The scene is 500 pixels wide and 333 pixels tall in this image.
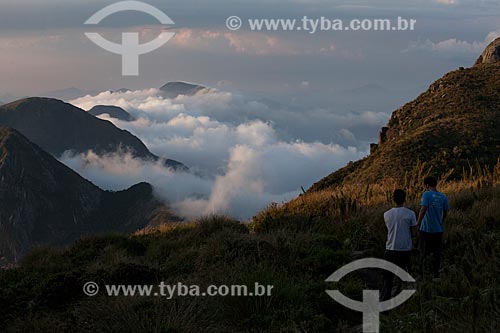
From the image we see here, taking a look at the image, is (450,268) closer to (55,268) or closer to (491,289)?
(491,289)

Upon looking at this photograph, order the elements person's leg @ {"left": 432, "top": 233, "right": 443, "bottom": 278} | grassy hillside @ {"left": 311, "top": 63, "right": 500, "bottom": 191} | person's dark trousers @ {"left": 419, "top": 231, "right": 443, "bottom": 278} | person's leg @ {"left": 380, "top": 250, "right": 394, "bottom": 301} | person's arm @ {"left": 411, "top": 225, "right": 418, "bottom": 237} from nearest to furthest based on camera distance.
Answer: person's leg @ {"left": 380, "top": 250, "right": 394, "bottom": 301}, person's arm @ {"left": 411, "top": 225, "right": 418, "bottom": 237}, person's leg @ {"left": 432, "top": 233, "right": 443, "bottom": 278}, person's dark trousers @ {"left": 419, "top": 231, "right": 443, "bottom": 278}, grassy hillside @ {"left": 311, "top": 63, "right": 500, "bottom": 191}

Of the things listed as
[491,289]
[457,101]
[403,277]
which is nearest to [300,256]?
[403,277]

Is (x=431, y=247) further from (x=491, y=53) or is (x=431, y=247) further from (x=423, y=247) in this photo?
(x=491, y=53)

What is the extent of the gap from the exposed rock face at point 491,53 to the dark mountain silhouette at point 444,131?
540 mm

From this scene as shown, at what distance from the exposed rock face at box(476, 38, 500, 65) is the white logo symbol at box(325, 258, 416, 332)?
45.7 m

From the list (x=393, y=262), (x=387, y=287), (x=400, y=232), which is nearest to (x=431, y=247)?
(x=393, y=262)

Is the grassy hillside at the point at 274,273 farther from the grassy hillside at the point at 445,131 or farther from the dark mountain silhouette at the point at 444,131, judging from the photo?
the dark mountain silhouette at the point at 444,131

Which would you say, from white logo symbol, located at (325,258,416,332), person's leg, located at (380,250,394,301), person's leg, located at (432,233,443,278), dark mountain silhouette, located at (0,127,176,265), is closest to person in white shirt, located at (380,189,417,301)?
white logo symbol, located at (325,258,416,332)

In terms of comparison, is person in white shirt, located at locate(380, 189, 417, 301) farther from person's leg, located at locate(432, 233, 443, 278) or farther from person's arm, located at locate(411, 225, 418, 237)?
person's leg, located at locate(432, 233, 443, 278)

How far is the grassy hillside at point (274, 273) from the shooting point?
18.6 ft

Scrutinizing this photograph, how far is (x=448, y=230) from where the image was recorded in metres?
8.91

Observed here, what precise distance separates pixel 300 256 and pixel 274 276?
187 centimetres

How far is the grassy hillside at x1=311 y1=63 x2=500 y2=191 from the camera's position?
2844 cm

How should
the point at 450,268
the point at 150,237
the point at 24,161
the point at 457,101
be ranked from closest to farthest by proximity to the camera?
the point at 450,268 → the point at 150,237 → the point at 457,101 → the point at 24,161
